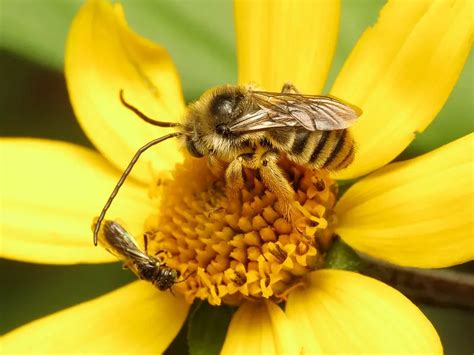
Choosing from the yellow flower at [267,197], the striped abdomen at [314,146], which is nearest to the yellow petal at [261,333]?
the yellow flower at [267,197]

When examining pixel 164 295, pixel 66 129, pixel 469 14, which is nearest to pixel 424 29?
pixel 469 14

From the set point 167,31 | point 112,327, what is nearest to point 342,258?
point 112,327

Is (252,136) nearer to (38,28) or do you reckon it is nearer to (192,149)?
(192,149)

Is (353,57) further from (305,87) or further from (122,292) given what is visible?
(122,292)

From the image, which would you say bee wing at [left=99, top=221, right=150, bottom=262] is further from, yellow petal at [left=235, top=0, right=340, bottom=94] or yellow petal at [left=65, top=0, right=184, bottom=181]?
yellow petal at [left=235, top=0, right=340, bottom=94]

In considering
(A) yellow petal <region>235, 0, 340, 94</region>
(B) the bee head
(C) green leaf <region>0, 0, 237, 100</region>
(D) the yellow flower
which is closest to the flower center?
(D) the yellow flower

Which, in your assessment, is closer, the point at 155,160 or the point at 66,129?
the point at 155,160
